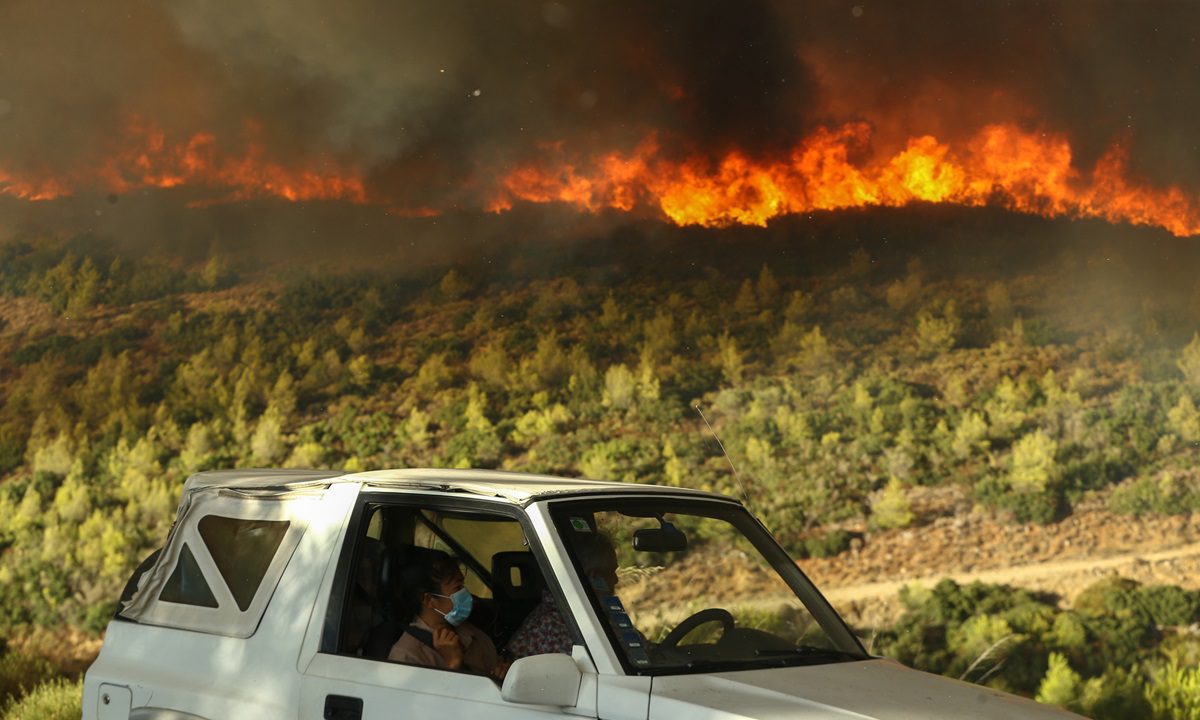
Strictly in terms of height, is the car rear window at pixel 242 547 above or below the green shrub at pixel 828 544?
above

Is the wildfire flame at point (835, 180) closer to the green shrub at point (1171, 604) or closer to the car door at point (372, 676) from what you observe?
the green shrub at point (1171, 604)

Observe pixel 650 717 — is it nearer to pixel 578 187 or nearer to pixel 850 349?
pixel 850 349

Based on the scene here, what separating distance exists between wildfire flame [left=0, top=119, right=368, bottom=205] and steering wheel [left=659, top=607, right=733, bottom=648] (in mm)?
15027

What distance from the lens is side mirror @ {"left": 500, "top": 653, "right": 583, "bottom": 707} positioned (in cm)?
304

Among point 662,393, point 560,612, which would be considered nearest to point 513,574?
point 560,612

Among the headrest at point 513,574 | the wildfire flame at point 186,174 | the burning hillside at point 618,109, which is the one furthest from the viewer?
the wildfire flame at point 186,174

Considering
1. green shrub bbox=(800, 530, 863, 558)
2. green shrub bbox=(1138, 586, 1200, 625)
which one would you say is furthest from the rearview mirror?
green shrub bbox=(800, 530, 863, 558)

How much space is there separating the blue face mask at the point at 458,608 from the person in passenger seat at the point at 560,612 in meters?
0.18

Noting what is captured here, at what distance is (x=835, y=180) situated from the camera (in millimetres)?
16578

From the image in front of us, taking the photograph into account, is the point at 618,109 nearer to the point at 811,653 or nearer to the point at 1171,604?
the point at 1171,604

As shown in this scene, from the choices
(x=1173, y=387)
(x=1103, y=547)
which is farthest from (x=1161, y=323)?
(x=1103, y=547)

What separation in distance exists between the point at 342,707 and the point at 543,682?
2.59 feet

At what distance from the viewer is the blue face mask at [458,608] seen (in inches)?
151

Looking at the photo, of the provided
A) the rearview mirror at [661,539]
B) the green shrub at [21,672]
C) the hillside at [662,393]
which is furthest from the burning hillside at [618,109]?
the rearview mirror at [661,539]
